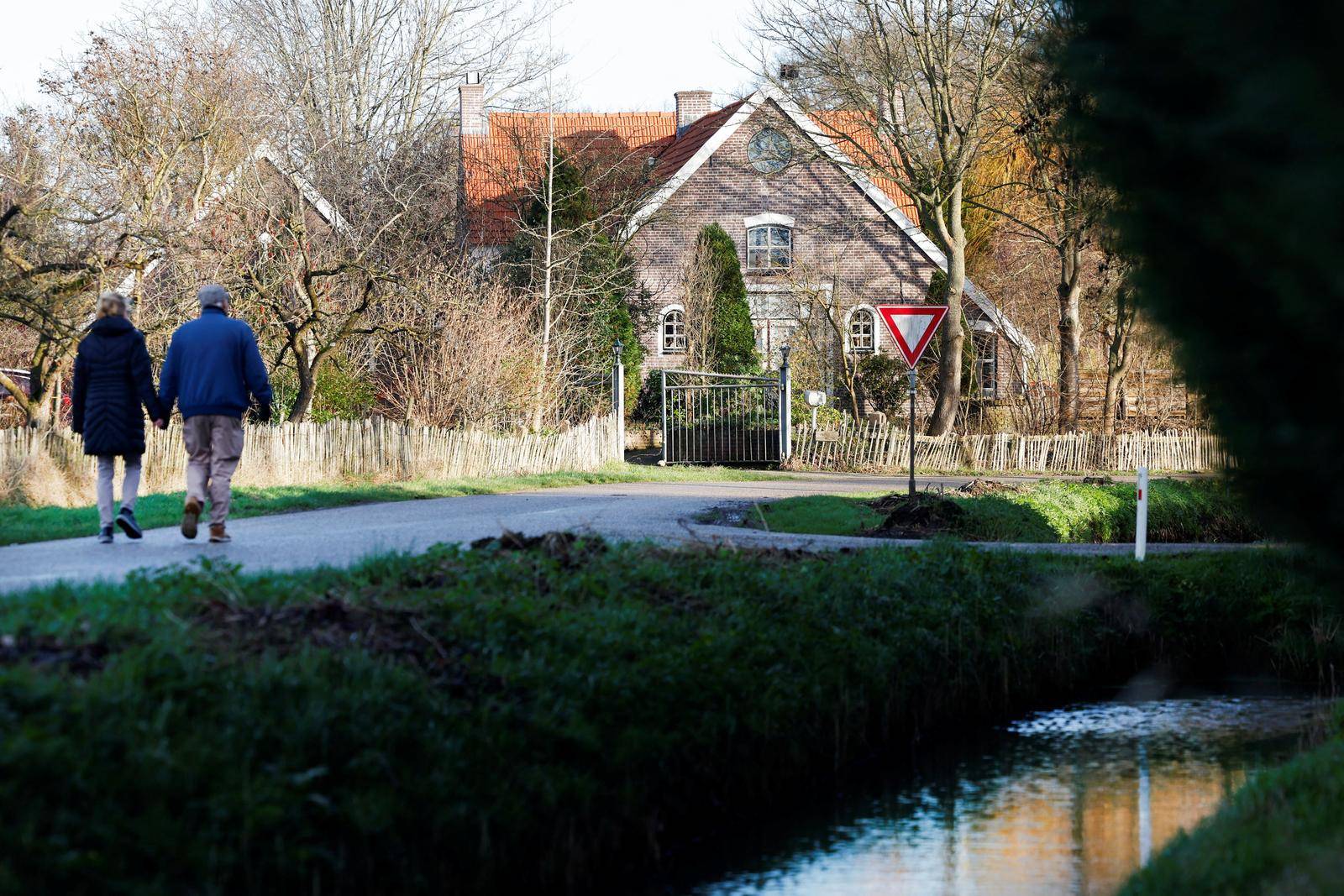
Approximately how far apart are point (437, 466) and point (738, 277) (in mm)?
16709

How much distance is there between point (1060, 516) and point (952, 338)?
52.1 ft

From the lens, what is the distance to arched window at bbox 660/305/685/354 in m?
38.2

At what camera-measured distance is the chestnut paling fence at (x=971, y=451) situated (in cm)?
2878

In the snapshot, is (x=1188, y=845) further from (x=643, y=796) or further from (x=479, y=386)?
(x=479, y=386)

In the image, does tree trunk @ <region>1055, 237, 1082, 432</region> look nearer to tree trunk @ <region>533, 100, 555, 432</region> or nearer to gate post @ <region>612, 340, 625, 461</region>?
gate post @ <region>612, 340, 625, 461</region>

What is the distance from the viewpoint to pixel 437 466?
21.4 metres

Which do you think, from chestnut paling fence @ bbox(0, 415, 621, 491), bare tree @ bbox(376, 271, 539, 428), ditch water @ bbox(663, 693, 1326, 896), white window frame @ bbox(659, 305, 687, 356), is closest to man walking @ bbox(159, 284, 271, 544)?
chestnut paling fence @ bbox(0, 415, 621, 491)

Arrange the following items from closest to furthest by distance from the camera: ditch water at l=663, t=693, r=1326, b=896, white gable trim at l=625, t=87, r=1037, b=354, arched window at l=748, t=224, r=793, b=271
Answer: ditch water at l=663, t=693, r=1326, b=896 → white gable trim at l=625, t=87, r=1037, b=354 → arched window at l=748, t=224, r=793, b=271

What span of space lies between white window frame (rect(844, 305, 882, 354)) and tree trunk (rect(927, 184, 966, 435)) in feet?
13.8

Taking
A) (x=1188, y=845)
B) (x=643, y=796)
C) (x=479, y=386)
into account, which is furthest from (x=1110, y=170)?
(x=479, y=386)

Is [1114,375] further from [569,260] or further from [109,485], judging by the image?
[109,485]

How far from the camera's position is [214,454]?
11.1 metres

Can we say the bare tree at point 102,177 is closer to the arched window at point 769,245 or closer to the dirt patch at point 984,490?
the dirt patch at point 984,490

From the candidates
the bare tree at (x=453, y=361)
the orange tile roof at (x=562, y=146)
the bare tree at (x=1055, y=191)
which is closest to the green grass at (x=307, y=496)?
the bare tree at (x=453, y=361)
